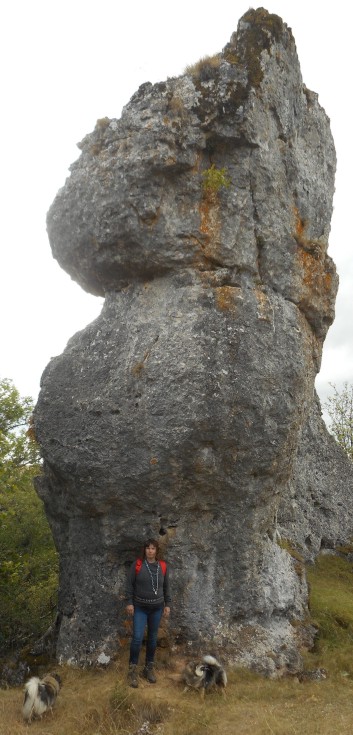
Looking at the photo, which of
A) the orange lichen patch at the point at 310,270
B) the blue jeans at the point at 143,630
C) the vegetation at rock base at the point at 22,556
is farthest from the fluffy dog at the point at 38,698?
the orange lichen patch at the point at 310,270

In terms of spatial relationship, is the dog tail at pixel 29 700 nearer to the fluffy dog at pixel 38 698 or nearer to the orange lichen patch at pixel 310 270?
the fluffy dog at pixel 38 698

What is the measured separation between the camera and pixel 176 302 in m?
9.45

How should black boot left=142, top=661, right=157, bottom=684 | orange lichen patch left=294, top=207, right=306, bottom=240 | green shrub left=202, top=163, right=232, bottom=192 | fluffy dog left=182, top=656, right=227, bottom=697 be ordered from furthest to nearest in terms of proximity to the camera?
orange lichen patch left=294, top=207, right=306, bottom=240
green shrub left=202, top=163, right=232, bottom=192
black boot left=142, top=661, right=157, bottom=684
fluffy dog left=182, top=656, right=227, bottom=697

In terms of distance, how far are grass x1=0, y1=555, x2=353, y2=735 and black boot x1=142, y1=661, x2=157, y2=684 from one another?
3.6 inches

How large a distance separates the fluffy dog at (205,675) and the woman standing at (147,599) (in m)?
0.48

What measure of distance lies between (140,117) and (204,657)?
26.7ft

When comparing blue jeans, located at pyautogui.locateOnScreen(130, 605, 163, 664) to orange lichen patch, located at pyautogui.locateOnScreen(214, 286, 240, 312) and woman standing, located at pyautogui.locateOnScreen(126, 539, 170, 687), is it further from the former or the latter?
orange lichen patch, located at pyautogui.locateOnScreen(214, 286, 240, 312)

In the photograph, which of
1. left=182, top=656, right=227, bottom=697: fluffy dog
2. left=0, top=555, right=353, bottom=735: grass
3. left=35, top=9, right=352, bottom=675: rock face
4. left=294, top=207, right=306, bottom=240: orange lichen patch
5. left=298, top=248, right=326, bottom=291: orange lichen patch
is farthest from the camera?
left=294, top=207, right=306, bottom=240: orange lichen patch

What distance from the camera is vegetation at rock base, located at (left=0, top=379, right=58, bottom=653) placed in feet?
47.4

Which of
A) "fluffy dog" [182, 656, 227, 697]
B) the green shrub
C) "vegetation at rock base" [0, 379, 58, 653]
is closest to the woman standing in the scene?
"fluffy dog" [182, 656, 227, 697]

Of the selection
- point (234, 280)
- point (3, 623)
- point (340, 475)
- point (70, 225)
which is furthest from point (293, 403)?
point (3, 623)

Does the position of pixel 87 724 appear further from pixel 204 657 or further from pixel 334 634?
pixel 334 634

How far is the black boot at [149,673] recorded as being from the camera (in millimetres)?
8078

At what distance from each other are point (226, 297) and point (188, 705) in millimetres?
5598
